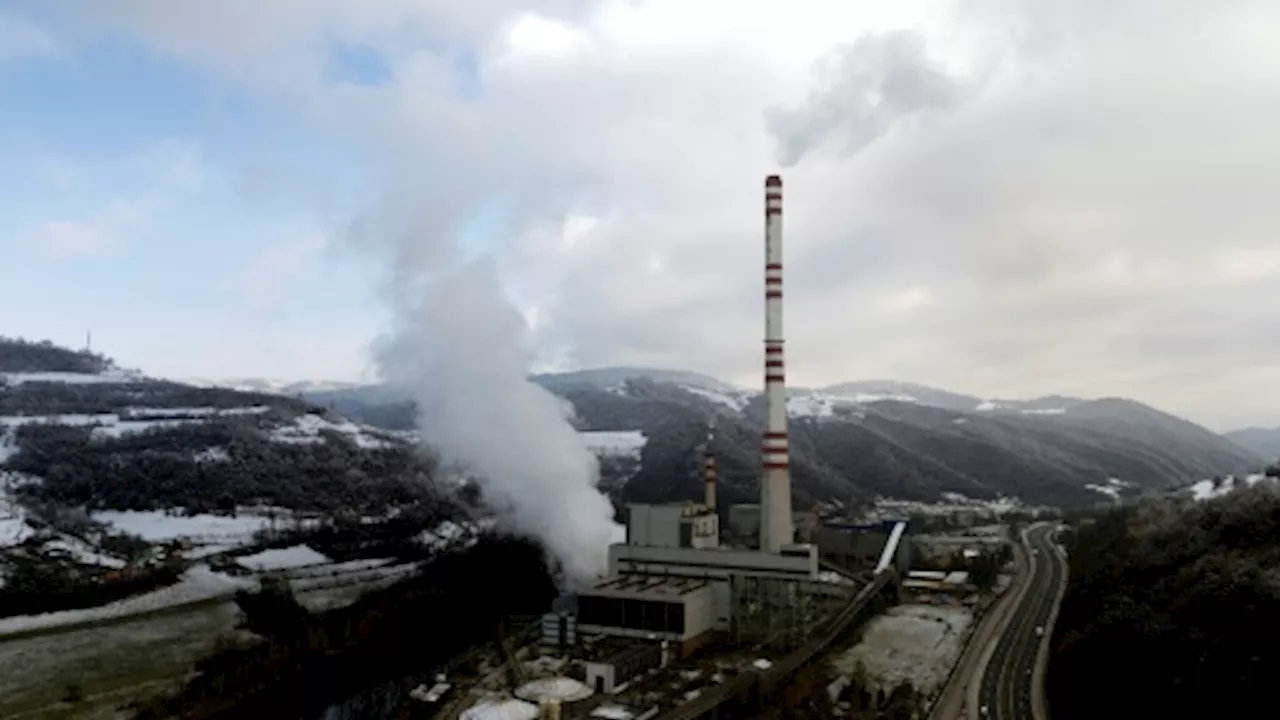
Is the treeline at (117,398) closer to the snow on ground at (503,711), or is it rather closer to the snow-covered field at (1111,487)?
the snow on ground at (503,711)

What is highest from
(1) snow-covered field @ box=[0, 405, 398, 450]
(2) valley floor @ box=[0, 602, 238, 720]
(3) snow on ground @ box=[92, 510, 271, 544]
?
(1) snow-covered field @ box=[0, 405, 398, 450]

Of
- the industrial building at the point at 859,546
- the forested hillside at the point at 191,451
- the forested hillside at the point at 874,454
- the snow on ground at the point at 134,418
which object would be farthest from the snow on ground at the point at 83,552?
the forested hillside at the point at 874,454

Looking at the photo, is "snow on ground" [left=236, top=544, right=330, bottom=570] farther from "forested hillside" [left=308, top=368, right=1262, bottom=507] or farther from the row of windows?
"forested hillside" [left=308, top=368, right=1262, bottom=507]

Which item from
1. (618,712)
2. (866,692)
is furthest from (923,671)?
(618,712)

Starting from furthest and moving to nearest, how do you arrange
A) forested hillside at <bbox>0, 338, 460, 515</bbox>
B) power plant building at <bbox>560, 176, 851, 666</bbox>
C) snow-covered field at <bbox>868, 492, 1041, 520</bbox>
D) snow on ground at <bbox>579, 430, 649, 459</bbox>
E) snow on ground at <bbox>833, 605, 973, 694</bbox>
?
snow on ground at <bbox>579, 430, 649, 459</bbox>
snow-covered field at <bbox>868, 492, 1041, 520</bbox>
forested hillside at <bbox>0, 338, 460, 515</bbox>
power plant building at <bbox>560, 176, 851, 666</bbox>
snow on ground at <bbox>833, 605, 973, 694</bbox>

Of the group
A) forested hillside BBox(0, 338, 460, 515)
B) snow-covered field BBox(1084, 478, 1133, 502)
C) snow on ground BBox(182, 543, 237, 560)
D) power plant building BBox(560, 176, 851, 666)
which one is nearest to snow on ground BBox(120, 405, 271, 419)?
forested hillside BBox(0, 338, 460, 515)

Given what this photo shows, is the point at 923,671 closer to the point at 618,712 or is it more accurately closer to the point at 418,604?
the point at 618,712
